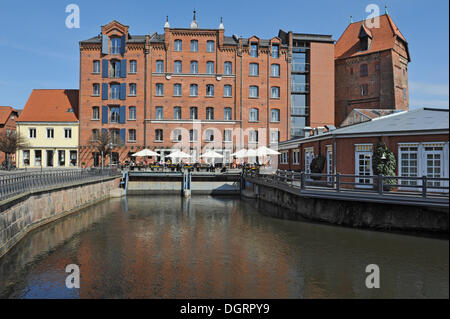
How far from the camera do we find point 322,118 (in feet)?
157

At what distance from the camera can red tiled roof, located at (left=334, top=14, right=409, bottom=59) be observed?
149 ft

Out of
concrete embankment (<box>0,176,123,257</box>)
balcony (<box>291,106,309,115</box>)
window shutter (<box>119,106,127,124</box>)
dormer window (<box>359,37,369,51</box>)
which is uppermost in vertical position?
dormer window (<box>359,37,369,51</box>)

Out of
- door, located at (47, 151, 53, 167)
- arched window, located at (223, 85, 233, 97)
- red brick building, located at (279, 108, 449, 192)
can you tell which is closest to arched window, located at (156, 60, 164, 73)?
arched window, located at (223, 85, 233, 97)

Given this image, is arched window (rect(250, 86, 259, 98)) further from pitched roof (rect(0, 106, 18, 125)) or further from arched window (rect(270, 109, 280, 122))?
pitched roof (rect(0, 106, 18, 125))

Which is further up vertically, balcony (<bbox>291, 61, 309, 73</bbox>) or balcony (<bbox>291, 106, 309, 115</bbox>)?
balcony (<bbox>291, 61, 309, 73</bbox>)

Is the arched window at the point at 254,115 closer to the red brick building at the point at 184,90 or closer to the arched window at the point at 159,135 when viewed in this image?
the red brick building at the point at 184,90

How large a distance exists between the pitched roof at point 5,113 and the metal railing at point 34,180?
2890cm

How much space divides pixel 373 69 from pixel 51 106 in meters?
44.6

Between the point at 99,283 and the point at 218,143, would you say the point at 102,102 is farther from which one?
the point at 99,283

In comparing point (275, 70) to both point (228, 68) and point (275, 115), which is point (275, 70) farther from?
point (228, 68)

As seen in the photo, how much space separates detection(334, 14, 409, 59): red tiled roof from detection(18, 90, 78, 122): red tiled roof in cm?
3908

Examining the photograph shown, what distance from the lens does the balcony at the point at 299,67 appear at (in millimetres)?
48019

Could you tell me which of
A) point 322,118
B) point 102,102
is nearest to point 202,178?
point 102,102
